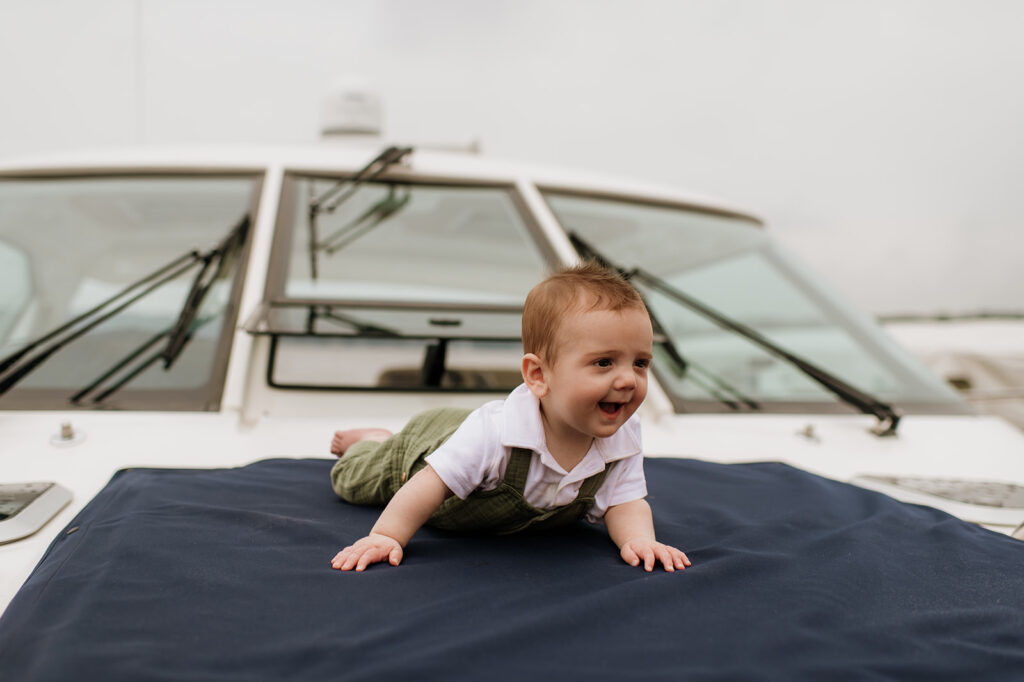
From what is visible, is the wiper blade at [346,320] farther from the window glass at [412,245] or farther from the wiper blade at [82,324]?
the wiper blade at [82,324]

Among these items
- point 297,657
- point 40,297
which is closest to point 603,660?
point 297,657

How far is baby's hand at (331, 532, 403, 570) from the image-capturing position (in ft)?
3.82

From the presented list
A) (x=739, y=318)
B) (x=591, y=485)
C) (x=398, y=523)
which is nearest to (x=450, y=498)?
(x=398, y=523)

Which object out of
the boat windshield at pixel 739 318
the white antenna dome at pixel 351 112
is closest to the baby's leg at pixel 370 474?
the boat windshield at pixel 739 318

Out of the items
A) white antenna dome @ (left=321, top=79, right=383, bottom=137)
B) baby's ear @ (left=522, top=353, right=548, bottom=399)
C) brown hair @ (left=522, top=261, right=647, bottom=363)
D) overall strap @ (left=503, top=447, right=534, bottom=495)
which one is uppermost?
white antenna dome @ (left=321, top=79, right=383, bottom=137)

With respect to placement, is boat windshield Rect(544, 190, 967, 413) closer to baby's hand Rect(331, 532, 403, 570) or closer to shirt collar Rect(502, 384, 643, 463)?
shirt collar Rect(502, 384, 643, 463)

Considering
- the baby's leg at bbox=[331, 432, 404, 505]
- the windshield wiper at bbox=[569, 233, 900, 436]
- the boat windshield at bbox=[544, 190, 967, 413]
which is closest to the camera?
the baby's leg at bbox=[331, 432, 404, 505]

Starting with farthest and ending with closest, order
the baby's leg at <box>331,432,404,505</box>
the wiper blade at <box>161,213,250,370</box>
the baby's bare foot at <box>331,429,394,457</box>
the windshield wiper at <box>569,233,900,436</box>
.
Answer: the windshield wiper at <box>569,233,900,436</box> → the wiper blade at <box>161,213,250,370</box> → the baby's bare foot at <box>331,429,394,457</box> → the baby's leg at <box>331,432,404,505</box>

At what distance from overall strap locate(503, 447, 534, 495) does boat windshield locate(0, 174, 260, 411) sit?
3.23 ft

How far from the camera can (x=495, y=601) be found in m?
1.06

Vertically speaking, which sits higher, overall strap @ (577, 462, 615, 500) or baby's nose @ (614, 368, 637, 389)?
baby's nose @ (614, 368, 637, 389)

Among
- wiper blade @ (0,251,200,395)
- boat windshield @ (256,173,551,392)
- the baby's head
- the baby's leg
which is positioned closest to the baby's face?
the baby's head

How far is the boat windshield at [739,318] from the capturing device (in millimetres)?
2375

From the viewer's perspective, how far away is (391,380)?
2.33 metres
